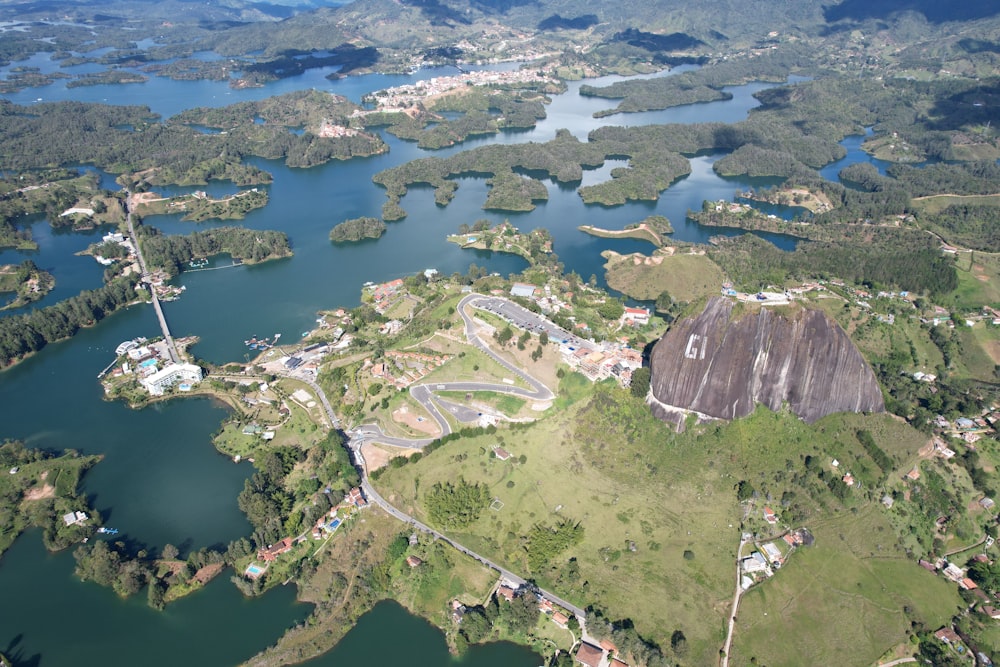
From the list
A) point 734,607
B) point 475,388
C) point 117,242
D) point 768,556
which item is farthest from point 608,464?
point 117,242

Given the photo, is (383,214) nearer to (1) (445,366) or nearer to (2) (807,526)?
(1) (445,366)

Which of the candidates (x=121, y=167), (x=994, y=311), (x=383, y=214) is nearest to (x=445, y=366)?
(x=383, y=214)

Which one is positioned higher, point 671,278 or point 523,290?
point 523,290

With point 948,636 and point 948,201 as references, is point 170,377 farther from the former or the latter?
point 948,201

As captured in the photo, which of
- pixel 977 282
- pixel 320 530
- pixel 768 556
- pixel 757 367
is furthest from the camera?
pixel 977 282

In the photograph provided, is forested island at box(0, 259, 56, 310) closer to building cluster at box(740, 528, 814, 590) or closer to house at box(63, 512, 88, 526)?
house at box(63, 512, 88, 526)

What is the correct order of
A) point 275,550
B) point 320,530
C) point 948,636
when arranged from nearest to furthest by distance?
1. point 948,636
2. point 275,550
3. point 320,530

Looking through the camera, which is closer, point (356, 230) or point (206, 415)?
point (206, 415)

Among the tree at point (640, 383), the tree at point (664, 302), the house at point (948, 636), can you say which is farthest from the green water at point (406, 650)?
the tree at point (664, 302)

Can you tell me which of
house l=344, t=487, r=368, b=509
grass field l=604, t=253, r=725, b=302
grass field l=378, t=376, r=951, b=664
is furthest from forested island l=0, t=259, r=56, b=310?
grass field l=604, t=253, r=725, b=302
